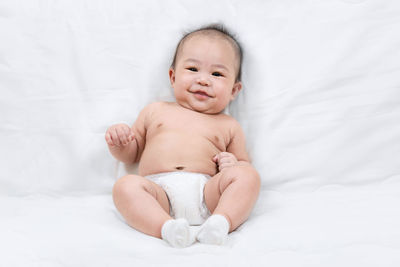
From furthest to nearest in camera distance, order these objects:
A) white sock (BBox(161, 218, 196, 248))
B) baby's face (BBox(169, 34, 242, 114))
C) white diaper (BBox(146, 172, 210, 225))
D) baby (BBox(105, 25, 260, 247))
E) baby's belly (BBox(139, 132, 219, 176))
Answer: baby's face (BBox(169, 34, 242, 114)), baby's belly (BBox(139, 132, 219, 176)), white diaper (BBox(146, 172, 210, 225)), baby (BBox(105, 25, 260, 247)), white sock (BBox(161, 218, 196, 248))

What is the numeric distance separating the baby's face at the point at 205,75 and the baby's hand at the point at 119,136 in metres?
0.24

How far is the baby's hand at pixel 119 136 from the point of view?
1.36 meters

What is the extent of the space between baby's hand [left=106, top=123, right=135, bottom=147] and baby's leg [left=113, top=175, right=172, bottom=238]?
0.58 ft

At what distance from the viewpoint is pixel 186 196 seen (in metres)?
1.29

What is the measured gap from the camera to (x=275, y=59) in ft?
5.00

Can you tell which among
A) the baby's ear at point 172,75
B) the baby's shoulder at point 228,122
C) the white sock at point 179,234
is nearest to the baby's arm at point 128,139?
the baby's ear at point 172,75

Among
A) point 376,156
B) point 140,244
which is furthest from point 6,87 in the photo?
point 376,156

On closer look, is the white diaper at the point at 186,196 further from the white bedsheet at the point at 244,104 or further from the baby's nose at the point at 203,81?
the baby's nose at the point at 203,81

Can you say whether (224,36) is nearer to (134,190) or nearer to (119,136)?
(119,136)

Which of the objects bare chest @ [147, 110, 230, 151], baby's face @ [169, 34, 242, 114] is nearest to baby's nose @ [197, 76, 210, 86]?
baby's face @ [169, 34, 242, 114]

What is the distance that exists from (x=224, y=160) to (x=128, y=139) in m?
0.29

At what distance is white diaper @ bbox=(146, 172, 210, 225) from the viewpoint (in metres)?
1.27

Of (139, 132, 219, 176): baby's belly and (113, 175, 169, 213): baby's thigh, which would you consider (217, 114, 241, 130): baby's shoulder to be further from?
(113, 175, 169, 213): baby's thigh

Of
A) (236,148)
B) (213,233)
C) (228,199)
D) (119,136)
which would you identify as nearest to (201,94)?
(236,148)
